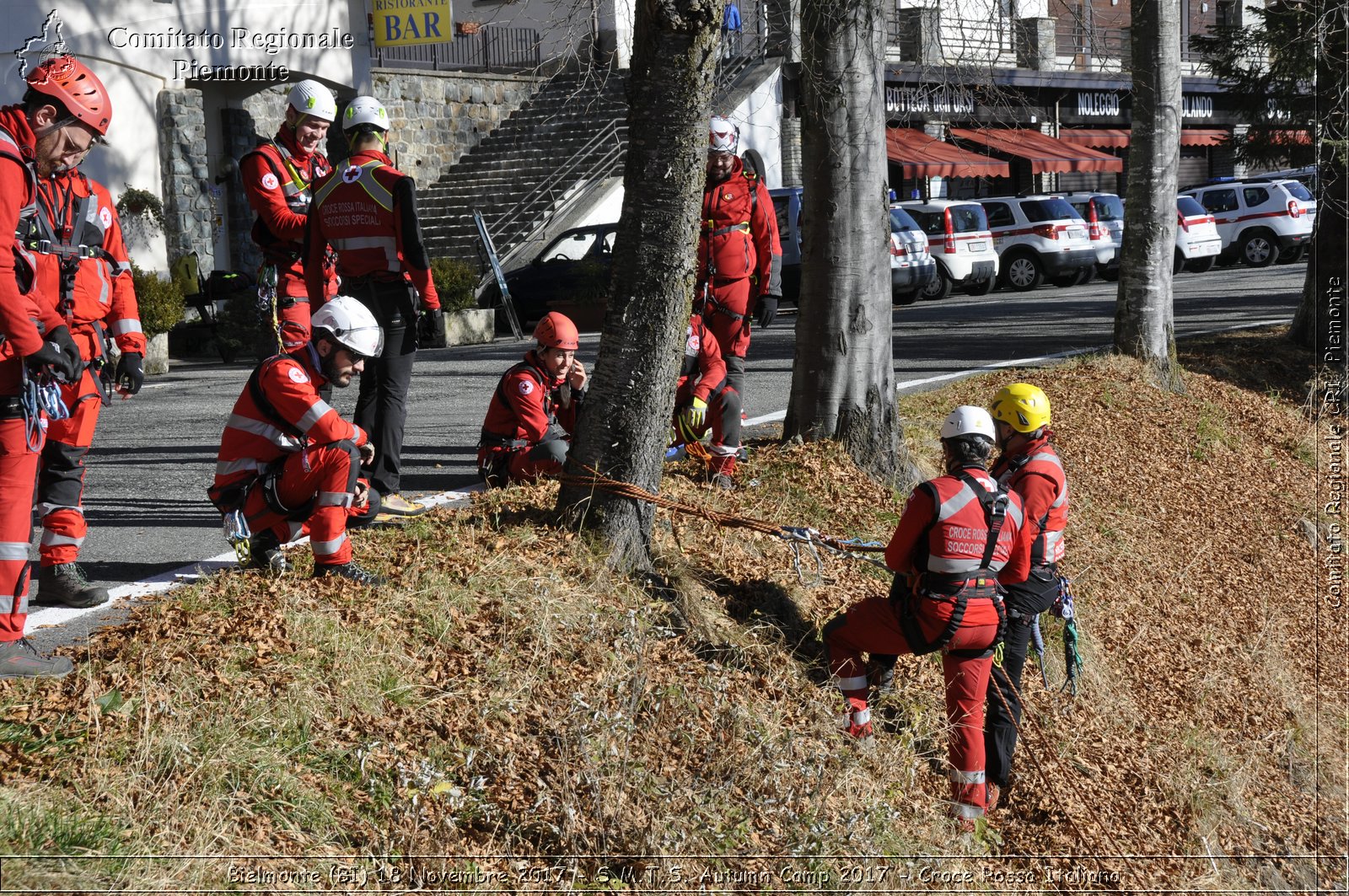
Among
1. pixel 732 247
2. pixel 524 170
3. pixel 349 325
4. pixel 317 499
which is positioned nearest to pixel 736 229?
pixel 732 247

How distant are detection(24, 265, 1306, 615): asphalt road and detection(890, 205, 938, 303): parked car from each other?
42 cm

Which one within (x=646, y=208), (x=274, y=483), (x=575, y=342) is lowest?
(x=274, y=483)

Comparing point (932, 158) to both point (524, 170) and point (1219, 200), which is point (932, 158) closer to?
point (1219, 200)

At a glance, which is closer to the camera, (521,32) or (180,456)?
(180,456)

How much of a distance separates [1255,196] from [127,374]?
31017 millimetres

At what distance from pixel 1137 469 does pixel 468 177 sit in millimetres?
19543

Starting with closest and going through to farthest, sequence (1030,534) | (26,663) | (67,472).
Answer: (26,663), (67,472), (1030,534)

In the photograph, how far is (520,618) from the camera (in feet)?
18.1

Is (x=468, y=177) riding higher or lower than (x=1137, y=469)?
higher

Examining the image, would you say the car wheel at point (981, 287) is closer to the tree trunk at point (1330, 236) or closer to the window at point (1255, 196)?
the tree trunk at point (1330, 236)

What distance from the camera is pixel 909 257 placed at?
23.8 meters

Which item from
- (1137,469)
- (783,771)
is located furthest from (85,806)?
(1137,469)

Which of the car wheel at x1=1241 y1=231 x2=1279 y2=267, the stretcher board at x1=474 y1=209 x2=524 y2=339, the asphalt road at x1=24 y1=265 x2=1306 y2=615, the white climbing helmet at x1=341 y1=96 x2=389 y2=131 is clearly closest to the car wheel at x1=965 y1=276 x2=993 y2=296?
the asphalt road at x1=24 y1=265 x2=1306 y2=615

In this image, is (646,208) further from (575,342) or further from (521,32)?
(521,32)
